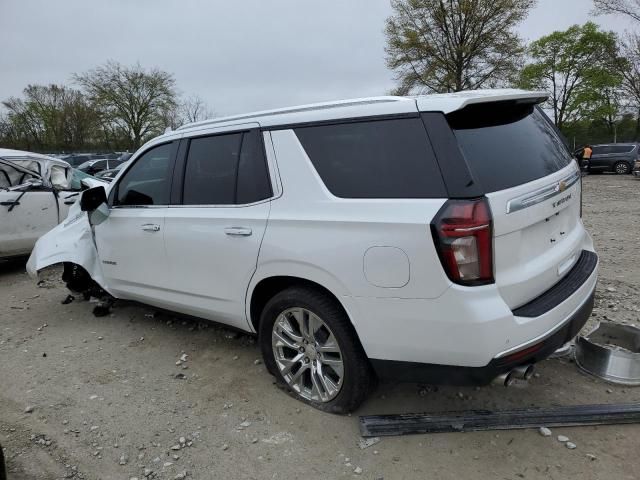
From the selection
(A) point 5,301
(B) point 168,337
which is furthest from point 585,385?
(A) point 5,301

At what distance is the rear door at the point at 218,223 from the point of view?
9.70 ft

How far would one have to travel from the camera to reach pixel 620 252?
6.23 meters

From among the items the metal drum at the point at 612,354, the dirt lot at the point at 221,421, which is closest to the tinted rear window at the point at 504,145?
the metal drum at the point at 612,354

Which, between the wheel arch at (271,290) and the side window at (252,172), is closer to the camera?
the wheel arch at (271,290)

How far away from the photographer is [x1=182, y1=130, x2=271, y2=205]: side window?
2.97 m

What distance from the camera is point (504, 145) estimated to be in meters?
2.43

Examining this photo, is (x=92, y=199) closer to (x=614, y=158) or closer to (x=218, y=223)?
(x=218, y=223)

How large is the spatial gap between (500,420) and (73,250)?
13.3ft

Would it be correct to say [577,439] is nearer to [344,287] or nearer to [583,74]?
[344,287]

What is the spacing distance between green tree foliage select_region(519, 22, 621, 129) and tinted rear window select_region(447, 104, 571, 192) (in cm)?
4143

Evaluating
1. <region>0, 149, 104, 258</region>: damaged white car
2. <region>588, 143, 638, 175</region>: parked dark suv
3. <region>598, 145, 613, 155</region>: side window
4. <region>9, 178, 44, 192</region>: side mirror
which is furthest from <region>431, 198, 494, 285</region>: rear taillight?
<region>598, 145, 613, 155</region>: side window

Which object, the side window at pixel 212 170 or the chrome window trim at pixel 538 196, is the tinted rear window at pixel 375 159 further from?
the side window at pixel 212 170

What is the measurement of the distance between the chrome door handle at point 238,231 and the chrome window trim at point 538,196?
1555 millimetres

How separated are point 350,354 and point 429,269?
728 millimetres
